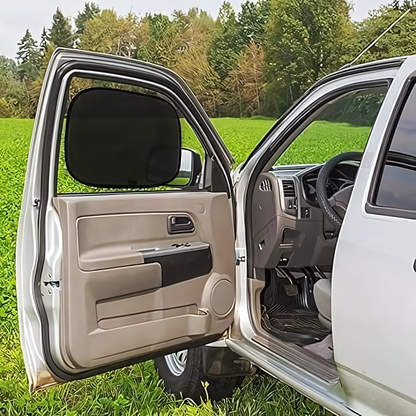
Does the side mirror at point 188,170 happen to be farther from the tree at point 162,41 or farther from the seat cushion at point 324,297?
the tree at point 162,41

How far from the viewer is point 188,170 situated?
271cm

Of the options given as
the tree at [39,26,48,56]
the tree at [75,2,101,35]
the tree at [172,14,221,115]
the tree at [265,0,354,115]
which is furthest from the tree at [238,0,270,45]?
the tree at [39,26,48,56]

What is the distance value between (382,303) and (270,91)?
23461 mm

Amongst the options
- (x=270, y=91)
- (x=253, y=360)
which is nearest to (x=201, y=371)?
(x=253, y=360)

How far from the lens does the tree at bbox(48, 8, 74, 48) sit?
25.6m

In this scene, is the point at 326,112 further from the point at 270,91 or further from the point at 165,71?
the point at 270,91

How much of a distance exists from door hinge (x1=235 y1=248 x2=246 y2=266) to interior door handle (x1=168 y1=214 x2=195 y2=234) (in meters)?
0.28

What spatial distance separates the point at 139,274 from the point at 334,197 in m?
1.05

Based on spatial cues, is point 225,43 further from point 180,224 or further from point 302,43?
point 180,224

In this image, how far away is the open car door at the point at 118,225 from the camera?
2.22 meters

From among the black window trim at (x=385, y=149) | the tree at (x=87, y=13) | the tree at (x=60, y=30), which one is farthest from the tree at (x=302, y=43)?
the black window trim at (x=385, y=149)

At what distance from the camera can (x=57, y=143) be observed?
2.25m

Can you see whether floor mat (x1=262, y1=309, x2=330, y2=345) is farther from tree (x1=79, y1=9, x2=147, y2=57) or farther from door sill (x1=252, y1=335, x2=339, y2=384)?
tree (x1=79, y1=9, x2=147, y2=57)

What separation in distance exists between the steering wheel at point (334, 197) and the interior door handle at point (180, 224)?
603 millimetres
